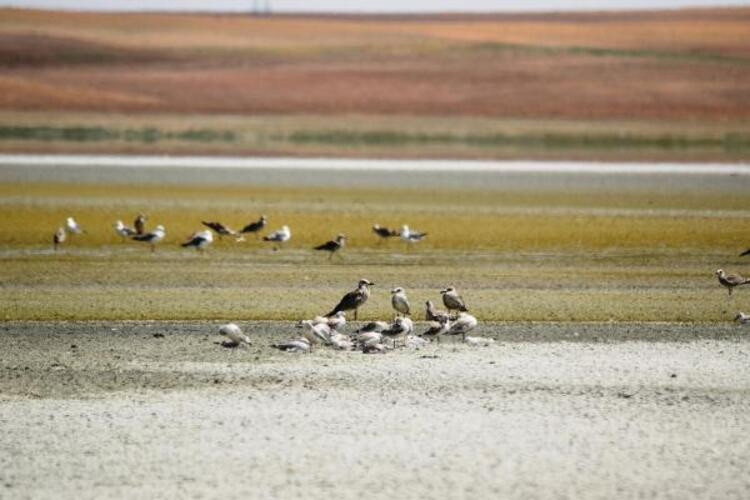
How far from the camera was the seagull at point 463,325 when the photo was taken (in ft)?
51.8

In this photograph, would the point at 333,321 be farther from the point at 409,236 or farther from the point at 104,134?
the point at 104,134

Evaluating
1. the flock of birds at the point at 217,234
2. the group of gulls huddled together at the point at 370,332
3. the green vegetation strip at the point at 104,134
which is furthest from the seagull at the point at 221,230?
the green vegetation strip at the point at 104,134

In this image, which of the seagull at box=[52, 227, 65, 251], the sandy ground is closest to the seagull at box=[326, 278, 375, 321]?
the sandy ground

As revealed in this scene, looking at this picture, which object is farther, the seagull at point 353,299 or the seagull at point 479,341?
the seagull at point 353,299

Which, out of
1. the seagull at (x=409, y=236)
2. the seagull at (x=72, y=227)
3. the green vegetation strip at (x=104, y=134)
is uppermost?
the seagull at (x=409, y=236)

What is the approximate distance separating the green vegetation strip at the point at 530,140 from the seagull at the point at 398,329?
48905 mm

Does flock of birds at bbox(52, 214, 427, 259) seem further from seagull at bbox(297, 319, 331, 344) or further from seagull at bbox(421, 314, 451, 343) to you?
seagull at bbox(297, 319, 331, 344)

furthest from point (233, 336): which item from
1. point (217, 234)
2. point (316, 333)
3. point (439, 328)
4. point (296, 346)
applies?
point (217, 234)

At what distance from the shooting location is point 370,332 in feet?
50.7

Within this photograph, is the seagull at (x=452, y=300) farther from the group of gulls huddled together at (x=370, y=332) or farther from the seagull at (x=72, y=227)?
the seagull at (x=72, y=227)

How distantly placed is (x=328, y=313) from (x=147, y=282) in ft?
13.4

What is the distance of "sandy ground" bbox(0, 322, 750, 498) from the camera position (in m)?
10.4

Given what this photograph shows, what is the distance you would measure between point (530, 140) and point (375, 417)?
183ft

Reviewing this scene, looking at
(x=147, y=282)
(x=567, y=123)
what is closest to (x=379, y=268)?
(x=147, y=282)
